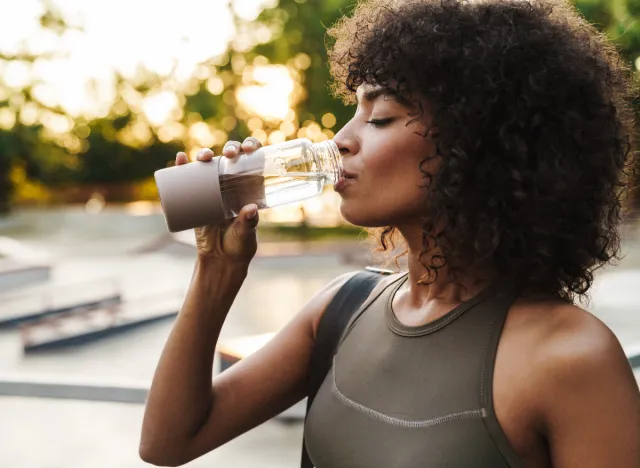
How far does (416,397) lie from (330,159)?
1.77 feet

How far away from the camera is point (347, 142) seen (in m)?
1.51

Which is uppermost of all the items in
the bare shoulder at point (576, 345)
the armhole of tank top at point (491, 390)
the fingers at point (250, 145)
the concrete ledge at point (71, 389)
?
the fingers at point (250, 145)

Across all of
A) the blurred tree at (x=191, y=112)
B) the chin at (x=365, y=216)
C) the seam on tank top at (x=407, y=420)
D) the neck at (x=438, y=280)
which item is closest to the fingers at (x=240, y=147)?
the chin at (x=365, y=216)

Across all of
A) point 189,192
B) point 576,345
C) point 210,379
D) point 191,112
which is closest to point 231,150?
point 189,192

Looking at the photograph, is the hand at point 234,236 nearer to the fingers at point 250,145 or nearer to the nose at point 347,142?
the fingers at point 250,145

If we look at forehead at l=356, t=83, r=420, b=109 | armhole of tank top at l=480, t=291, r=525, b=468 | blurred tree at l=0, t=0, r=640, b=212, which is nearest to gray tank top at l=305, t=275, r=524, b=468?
armhole of tank top at l=480, t=291, r=525, b=468

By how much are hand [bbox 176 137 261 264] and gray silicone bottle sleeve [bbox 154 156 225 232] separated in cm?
5

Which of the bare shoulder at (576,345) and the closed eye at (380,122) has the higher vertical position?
the closed eye at (380,122)

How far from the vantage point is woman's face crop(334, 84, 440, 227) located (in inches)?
58.2

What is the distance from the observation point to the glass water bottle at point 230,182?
1.52 m

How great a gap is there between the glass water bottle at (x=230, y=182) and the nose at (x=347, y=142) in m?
0.02

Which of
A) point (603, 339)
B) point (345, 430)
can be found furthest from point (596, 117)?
point (345, 430)

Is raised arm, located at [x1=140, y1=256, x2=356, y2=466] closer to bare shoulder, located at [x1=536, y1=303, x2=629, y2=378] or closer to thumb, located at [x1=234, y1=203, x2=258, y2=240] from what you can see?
thumb, located at [x1=234, y1=203, x2=258, y2=240]

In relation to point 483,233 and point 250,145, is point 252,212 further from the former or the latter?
point 483,233
